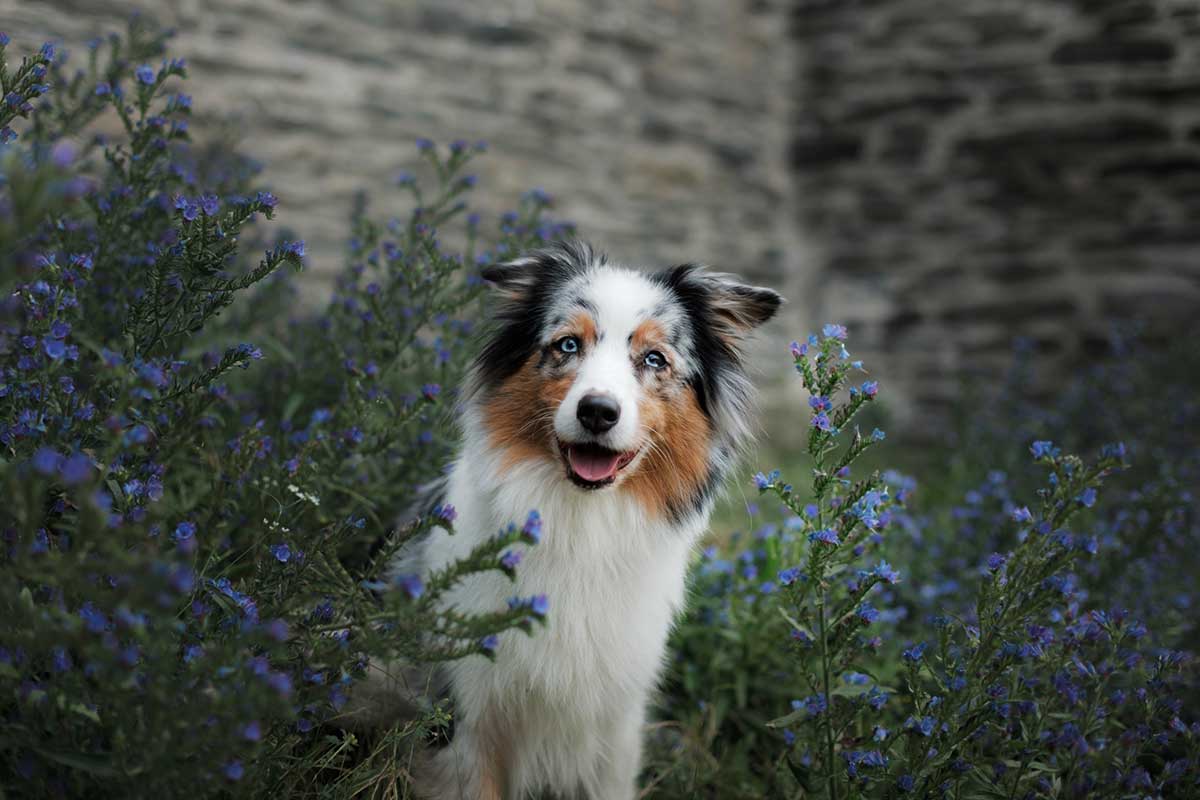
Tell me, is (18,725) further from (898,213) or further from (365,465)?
(898,213)

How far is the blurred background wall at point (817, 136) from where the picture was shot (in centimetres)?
521

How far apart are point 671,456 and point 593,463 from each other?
0.27 meters

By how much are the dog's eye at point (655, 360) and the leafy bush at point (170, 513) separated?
22.4 inches

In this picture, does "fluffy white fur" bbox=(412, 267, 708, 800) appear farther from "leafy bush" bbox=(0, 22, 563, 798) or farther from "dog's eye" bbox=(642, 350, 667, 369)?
"leafy bush" bbox=(0, 22, 563, 798)

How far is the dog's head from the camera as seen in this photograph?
6.91 ft

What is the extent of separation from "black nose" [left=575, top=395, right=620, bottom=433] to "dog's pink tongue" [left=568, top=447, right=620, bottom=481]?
103 millimetres

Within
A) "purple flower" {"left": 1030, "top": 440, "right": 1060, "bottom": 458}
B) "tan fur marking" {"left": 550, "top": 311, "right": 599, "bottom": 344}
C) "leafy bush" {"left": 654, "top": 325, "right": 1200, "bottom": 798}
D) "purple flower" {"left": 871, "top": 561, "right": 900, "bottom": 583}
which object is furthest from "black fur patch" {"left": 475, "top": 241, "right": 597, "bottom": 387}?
"purple flower" {"left": 1030, "top": 440, "right": 1060, "bottom": 458}

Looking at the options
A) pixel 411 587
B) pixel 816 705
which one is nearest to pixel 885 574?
pixel 816 705

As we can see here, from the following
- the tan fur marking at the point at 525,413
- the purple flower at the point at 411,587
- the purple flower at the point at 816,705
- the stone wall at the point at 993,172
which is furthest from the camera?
the stone wall at the point at 993,172

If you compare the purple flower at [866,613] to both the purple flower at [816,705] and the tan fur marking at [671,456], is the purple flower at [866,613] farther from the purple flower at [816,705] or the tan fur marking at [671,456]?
the tan fur marking at [671,456]

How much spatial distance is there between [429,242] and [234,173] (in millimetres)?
1326

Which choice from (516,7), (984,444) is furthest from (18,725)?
(516,7)

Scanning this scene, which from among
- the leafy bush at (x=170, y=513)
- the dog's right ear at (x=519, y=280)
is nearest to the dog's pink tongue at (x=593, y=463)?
the leafy bush at (x=170, y=513)

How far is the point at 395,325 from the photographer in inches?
114
